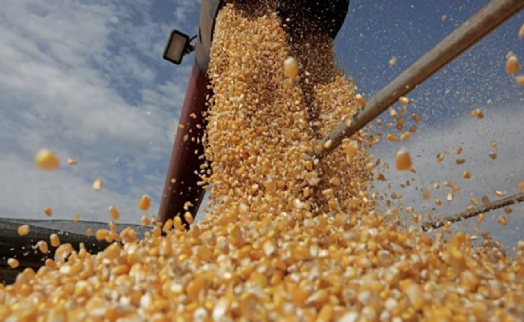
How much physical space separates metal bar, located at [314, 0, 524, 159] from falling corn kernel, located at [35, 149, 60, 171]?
1229 millimetres

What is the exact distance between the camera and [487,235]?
2.11 metres

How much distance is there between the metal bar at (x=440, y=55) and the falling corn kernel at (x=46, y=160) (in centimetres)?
123

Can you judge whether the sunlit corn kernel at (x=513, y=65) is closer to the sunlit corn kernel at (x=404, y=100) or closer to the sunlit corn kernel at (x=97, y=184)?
the sunlit corn kernel at (x=404, y=100)

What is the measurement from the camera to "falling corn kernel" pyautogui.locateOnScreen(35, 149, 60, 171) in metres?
1.52

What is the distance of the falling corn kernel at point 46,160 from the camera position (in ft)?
4.99

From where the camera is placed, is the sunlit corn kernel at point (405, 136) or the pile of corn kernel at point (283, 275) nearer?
the pile of corn kernel at point (283, 275)

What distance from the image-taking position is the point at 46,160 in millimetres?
1529

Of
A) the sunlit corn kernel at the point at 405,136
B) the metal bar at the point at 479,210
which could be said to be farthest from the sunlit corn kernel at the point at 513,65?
the metal bar at the point at 479,210

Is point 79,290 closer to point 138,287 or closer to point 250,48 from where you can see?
point 138,287

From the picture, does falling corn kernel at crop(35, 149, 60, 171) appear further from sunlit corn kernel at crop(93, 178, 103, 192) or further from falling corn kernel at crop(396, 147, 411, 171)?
falling corn kernel at crop(396, 147, 411, 171)

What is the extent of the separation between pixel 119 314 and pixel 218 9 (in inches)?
122

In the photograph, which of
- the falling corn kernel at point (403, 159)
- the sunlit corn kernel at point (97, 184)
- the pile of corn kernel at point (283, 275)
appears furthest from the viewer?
the sunlit corn kernel at point (97, 184)

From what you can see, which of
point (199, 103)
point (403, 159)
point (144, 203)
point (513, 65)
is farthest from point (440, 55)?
point (199, 103)

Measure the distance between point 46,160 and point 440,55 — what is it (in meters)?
1.46
